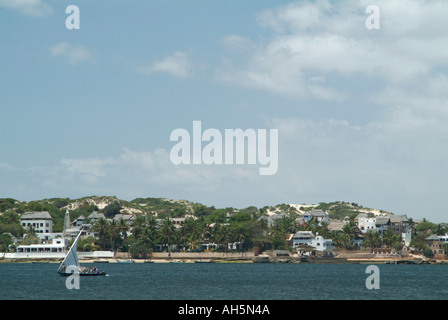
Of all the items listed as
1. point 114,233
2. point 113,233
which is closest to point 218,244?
point 114,233

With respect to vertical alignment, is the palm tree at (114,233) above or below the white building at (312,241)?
above

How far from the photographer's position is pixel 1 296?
69.8 metres

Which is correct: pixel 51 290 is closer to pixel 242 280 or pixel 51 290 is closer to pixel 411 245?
pixel 242 280

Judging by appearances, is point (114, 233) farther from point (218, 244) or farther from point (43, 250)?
point (218, 244)

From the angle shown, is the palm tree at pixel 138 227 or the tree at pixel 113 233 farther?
the palm tree at pixel 138 227

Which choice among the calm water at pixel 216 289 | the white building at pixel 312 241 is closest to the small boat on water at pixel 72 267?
the calm water at pixel 216 289

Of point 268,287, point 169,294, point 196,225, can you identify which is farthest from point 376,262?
point 169,294

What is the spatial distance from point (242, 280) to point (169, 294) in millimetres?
25586

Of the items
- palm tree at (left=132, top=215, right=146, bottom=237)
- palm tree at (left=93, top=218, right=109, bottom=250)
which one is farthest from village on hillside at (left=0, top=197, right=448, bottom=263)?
palm tree at (left=132, top=215, right=146, bottom=237)

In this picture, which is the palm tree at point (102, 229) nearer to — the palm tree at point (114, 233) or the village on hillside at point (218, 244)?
the village on hillside at point (218, 244)

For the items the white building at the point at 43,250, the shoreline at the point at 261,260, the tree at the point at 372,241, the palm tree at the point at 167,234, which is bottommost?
the shoreline at the point at 261,260

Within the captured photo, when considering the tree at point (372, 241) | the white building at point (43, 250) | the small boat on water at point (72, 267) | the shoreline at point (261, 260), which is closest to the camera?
the small boat on water at point (72, 267)

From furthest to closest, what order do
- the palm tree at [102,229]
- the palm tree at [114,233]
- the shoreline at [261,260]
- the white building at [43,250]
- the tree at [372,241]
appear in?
the tree at [372,241] → the palm tree at [102,229] → the palm tree at [114,233] → the white building at [43,250] → the shoreline at [261,260]
